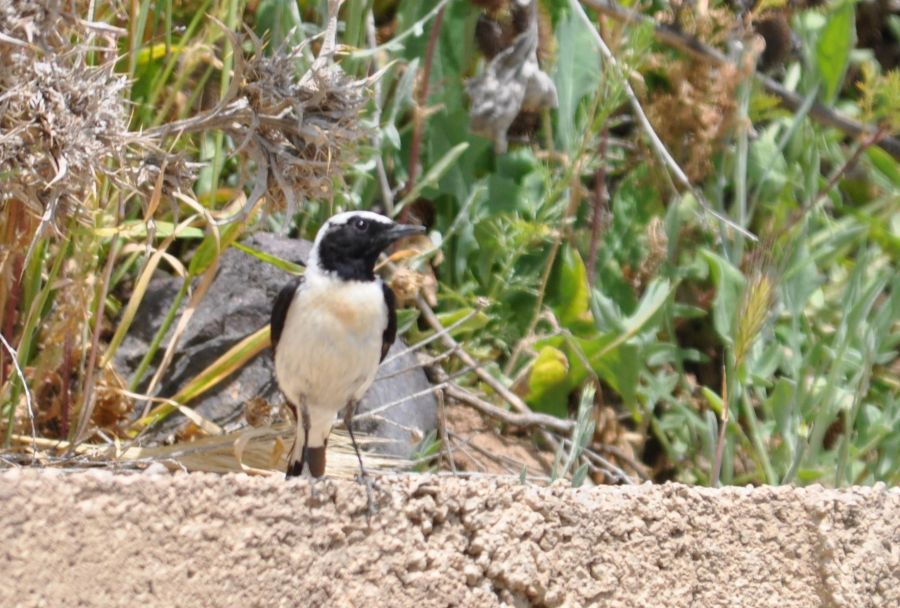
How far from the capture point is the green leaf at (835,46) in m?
5.50

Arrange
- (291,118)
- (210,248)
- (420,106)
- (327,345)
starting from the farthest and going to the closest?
(420,106), (210,248), (327,345), (291,118)

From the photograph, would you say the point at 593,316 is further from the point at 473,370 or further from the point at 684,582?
the point at 684,582

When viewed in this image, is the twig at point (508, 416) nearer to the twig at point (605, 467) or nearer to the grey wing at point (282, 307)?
the twig at point (605, 467)

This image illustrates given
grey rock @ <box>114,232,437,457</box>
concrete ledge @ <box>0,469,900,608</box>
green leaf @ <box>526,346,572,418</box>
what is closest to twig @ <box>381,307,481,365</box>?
grey rock @ <box>114,232,437,457</box>

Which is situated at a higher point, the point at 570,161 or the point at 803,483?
the point at 570,161

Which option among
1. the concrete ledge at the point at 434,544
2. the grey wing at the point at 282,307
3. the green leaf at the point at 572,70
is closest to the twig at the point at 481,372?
the grey wing at the point at 282,307

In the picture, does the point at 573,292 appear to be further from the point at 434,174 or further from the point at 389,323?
the point at 389,323

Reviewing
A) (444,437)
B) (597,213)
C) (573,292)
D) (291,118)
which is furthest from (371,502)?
(597,213)

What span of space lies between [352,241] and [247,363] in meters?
0.87

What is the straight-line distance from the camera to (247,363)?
4996 mm

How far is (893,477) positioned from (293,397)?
2.06 metres

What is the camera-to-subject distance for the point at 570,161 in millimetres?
5242

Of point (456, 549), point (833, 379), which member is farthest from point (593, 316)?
point (456, 549)

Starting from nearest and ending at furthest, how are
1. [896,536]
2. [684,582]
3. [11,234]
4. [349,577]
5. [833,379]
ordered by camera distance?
[349,577]
[684,582]
[896,536]
[11,234]
[833,379]
